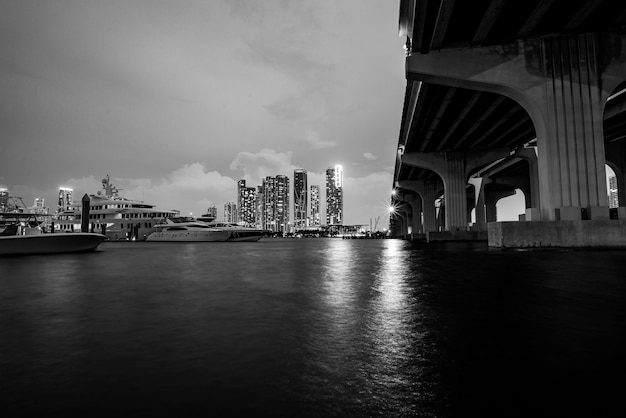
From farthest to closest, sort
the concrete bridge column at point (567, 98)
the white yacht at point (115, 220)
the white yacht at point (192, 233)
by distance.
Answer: the white yacht at point (115, 220)
the white yacht at point (192, 233)
the concrete bridge column at point (567, 98)

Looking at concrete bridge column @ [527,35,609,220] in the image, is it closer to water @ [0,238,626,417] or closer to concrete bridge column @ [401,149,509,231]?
water @ [0,238,626,417]

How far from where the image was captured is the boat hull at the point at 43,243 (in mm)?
27031

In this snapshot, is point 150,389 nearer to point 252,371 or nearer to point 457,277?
point 252,371

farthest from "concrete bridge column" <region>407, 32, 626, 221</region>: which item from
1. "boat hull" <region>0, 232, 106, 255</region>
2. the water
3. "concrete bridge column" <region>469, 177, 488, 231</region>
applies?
"boat hull" <region>0, 232, 106, 255</region>

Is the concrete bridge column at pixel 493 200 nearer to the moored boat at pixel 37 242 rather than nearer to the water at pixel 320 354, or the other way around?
the moored boat at pixel 37 242

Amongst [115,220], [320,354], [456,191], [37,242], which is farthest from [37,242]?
[115,220]

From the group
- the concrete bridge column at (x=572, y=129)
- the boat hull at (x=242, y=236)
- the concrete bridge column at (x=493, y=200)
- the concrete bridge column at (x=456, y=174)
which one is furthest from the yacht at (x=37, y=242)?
the concrete bridge column at (x=493, y=200)

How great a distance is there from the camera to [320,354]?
445 centimetres

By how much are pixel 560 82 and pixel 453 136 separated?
22.9 meters

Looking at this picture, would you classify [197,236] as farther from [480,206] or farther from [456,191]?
[480,206]

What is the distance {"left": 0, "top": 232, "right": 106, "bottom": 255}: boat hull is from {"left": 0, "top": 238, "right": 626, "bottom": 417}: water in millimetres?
22832

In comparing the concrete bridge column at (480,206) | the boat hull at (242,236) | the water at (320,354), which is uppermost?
the concrete bridge column at (480,206)

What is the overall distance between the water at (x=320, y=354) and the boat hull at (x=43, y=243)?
22.8m

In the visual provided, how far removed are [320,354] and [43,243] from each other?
3216cm
